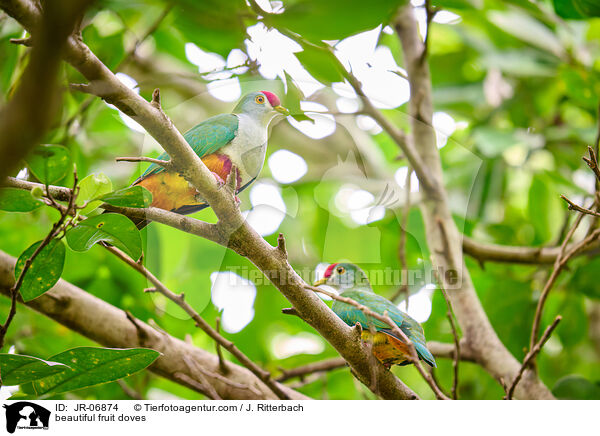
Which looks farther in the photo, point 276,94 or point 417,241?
point 417,241

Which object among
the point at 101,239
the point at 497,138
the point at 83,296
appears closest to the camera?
Result: the point at 101,239

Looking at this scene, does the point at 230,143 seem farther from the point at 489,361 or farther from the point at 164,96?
the point at 489,361

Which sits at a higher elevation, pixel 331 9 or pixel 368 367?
pixel 331 9

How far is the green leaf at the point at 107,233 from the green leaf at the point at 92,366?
16cm

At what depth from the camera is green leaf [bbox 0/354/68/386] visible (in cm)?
73

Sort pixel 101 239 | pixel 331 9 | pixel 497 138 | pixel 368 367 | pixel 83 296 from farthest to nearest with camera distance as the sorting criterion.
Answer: pixel 497 138
pixel 83 296
pixel 368 367
pixel 101 239
pixel 331 9

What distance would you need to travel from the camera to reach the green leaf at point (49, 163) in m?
0.71

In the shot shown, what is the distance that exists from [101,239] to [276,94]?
1.12 ft

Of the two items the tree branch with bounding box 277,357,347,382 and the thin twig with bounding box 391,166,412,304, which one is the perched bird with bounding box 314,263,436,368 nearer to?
the thin twig with bounding box 391,166,412,304

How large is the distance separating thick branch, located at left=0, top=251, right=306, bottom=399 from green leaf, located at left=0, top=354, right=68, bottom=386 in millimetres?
211

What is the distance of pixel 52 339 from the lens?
3.72ft

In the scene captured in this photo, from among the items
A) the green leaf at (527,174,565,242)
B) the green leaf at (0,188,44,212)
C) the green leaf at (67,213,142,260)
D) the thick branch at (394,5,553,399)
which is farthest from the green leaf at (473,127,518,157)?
the green leaf at (0,188,44,212)

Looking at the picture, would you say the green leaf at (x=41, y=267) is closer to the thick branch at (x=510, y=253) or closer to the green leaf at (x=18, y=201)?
the green leaf at (x=18, y=201)

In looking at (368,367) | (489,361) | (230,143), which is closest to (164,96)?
(230,143)
